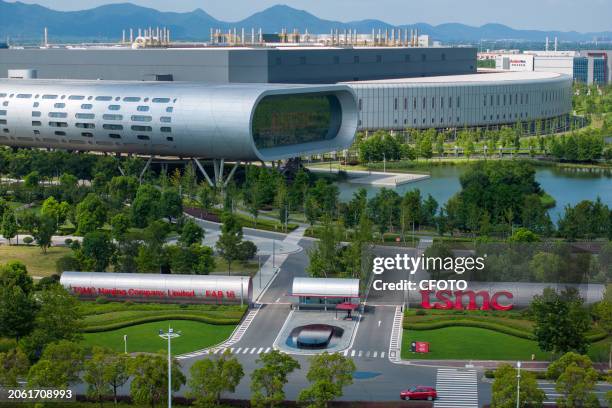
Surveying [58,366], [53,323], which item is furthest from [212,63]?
[58,366]

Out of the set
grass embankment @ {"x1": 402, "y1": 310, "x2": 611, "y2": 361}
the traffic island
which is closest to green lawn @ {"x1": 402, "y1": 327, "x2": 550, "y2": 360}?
grass embankment @ {"x1": 402, "y1": 310, "x2": 611, "y2": 361}

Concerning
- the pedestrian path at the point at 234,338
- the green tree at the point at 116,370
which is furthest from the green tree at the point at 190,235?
the green tree at the point at 116,370

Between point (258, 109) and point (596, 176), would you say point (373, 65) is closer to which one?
point (596, 176)

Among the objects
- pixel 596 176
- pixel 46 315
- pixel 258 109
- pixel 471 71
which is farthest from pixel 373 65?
pixel 46 315

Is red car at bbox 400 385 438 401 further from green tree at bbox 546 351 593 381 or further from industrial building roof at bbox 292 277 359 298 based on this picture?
industrial building roof at bbox 292 277 359 298

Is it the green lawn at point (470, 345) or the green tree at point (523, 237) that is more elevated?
the green tree at point (523, 237)

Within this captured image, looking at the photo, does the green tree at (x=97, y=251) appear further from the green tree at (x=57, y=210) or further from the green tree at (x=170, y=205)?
the green tree at (x=170, y=205)

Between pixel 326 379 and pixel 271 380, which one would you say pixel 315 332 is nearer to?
pixel 326 379
